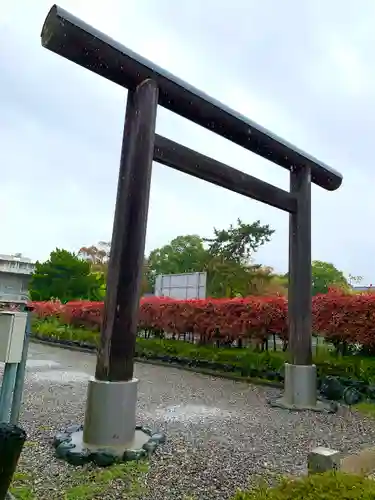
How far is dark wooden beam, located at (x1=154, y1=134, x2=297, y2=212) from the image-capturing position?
4273 mm

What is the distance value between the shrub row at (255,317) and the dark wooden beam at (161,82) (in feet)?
7.75

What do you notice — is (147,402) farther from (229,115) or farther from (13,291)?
(13,291)

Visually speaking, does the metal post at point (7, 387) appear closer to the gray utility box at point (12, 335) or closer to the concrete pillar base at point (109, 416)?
the gray utility box at point (12, 335)

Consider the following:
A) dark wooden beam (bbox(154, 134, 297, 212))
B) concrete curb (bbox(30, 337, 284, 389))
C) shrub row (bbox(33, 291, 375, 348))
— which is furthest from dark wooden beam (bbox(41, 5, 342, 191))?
concrete curb (bbox(30, 337, 284, 389))

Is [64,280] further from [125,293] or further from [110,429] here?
[110,429]

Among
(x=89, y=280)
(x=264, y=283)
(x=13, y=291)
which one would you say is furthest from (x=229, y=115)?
(x=13, y=291)

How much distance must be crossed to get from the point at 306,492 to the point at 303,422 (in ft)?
10.4

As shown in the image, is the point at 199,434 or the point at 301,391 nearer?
the point at 199,434

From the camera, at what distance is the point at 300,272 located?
5.78 m

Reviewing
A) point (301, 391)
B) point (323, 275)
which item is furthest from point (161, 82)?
point (323, 275)

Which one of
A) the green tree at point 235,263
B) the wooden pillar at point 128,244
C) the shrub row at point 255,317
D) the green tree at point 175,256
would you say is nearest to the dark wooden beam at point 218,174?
the wooden pillar at point 128,244

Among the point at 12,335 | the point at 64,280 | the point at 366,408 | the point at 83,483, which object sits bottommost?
the point at 83,483

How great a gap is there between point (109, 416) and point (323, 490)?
2.10 meters

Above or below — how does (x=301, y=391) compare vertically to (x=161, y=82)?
below
